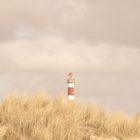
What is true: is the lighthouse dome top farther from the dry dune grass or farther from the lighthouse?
the dry dune grass

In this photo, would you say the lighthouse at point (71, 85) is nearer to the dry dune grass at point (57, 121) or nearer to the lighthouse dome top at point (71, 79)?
the lighthouse dome top at point (71, 79)

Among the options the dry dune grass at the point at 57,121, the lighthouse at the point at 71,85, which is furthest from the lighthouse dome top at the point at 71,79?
the dry dune grass at the point at 57,121

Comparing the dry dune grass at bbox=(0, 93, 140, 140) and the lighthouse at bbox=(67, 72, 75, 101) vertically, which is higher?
the lighthouse at bbox=(67, 72, 75, 101)

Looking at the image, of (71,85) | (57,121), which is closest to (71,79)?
(71,85)

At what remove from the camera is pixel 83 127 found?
1496cm

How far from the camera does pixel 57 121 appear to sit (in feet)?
45.8

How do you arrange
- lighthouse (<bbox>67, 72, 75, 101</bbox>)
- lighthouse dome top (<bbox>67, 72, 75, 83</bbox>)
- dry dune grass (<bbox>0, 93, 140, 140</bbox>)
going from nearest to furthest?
dry dune grass (<bbox>0, 93, 140, 140</bbox>), lighthouse (<bbox>67, 72, 75, 101</bbox>), lighthouse dome top (<bbox>67, 72, 75, 83</bbox>)

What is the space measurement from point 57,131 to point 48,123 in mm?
421

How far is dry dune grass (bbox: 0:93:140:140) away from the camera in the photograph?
13539 millimetres

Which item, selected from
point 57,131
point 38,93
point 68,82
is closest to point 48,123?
point 57,131

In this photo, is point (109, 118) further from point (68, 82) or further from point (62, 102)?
point (68, 82)

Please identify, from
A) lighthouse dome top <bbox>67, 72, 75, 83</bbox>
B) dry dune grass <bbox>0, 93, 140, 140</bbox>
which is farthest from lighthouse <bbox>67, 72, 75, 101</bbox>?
dry dune grass <bbox>0, 93, 140, 140</bbox>

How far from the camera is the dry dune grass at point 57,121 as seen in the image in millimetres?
13539

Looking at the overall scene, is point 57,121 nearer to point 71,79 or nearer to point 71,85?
point 71,85
